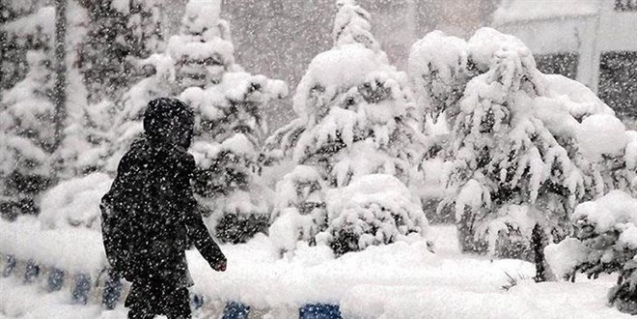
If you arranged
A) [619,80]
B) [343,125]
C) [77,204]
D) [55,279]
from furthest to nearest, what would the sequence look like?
[619,80] → [77,204] → [343,125] → [55,279]

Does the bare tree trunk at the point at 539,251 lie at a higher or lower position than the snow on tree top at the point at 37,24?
lower

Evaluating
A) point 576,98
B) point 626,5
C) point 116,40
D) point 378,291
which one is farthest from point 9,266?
point 626,5

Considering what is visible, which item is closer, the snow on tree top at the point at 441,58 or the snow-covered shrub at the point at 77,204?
the snow on tree top at the point at 441,58

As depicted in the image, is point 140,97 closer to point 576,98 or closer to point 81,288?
point 81,288

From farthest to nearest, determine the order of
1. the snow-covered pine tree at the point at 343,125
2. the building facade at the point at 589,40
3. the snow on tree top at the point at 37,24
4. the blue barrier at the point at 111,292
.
Answer: the building facade at the point at 589,40 → the snow on tree top at the point at 37,24 → the snow-covered pine tree at the point at 343,125 → the blue barrier at the point at 111,292

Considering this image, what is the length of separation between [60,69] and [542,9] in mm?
15375

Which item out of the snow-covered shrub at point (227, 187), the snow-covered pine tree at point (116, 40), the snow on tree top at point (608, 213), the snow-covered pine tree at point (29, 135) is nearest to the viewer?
the snow on tree top at point (608, 213)

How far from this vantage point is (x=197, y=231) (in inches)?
232

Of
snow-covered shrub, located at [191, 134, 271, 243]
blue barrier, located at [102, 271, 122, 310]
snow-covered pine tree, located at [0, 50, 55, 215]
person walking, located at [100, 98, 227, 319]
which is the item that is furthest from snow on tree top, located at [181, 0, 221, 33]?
person walking, located at [100, 98, 227, 319]

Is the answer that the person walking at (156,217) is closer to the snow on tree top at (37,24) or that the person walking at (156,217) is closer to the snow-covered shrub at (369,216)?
the snow-covered shrub at (369,216)

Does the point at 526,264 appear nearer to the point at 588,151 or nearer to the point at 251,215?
the point at 588,151

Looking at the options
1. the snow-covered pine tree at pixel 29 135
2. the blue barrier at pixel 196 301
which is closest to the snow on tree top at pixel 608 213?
the blue barrier at pixel 196 301

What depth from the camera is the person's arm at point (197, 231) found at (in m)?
5.82

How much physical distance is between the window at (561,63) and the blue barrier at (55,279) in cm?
2091
